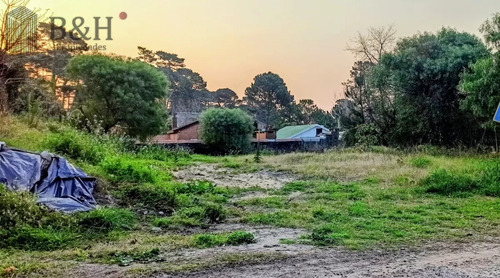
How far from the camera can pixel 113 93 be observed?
70.8 ft

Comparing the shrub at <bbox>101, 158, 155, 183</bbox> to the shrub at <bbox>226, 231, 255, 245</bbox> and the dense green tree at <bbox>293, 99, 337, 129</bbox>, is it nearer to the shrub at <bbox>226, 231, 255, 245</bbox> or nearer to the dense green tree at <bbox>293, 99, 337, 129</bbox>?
the shrub at <bbox>226, 231, 255, 245</bbox>

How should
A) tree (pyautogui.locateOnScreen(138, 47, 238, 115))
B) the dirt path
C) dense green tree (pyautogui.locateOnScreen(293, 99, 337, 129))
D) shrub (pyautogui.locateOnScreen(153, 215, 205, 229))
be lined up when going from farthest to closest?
dense green tree (pyautogui.locateOnScreen(293, 99, 337, 129)), tree (pyautogui.locateOnScreen(138, 47, 238, 115)), shrub (pyautogui.locateOnScreen(153, 215, 205, 229)), the dirt path

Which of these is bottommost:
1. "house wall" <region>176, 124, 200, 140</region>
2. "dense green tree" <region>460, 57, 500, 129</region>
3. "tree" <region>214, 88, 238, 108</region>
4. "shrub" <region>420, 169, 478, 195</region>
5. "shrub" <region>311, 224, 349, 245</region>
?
"shrub" <region>311, 224, 349, 245</region>

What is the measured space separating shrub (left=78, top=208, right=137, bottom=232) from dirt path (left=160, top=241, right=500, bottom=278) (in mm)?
1987

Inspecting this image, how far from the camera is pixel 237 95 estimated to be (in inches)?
2256

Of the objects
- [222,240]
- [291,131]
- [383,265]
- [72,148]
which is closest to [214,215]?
[222,240]

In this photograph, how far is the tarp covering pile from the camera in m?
5.41

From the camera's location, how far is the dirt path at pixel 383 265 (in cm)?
341

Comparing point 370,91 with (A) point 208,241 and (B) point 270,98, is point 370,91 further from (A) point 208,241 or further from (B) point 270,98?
(B) point 270,98

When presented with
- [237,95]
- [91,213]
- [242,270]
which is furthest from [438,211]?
[237,95]

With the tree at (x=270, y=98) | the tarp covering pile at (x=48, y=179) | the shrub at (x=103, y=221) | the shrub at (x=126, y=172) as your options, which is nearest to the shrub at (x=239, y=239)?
the shrub at (x=103, y=221)

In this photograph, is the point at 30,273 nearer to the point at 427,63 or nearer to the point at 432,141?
the point at 427,63

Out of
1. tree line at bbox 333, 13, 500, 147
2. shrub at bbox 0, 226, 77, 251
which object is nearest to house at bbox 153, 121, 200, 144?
tree line at bbox 333, 13, 500, 147

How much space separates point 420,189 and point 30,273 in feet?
24.6
